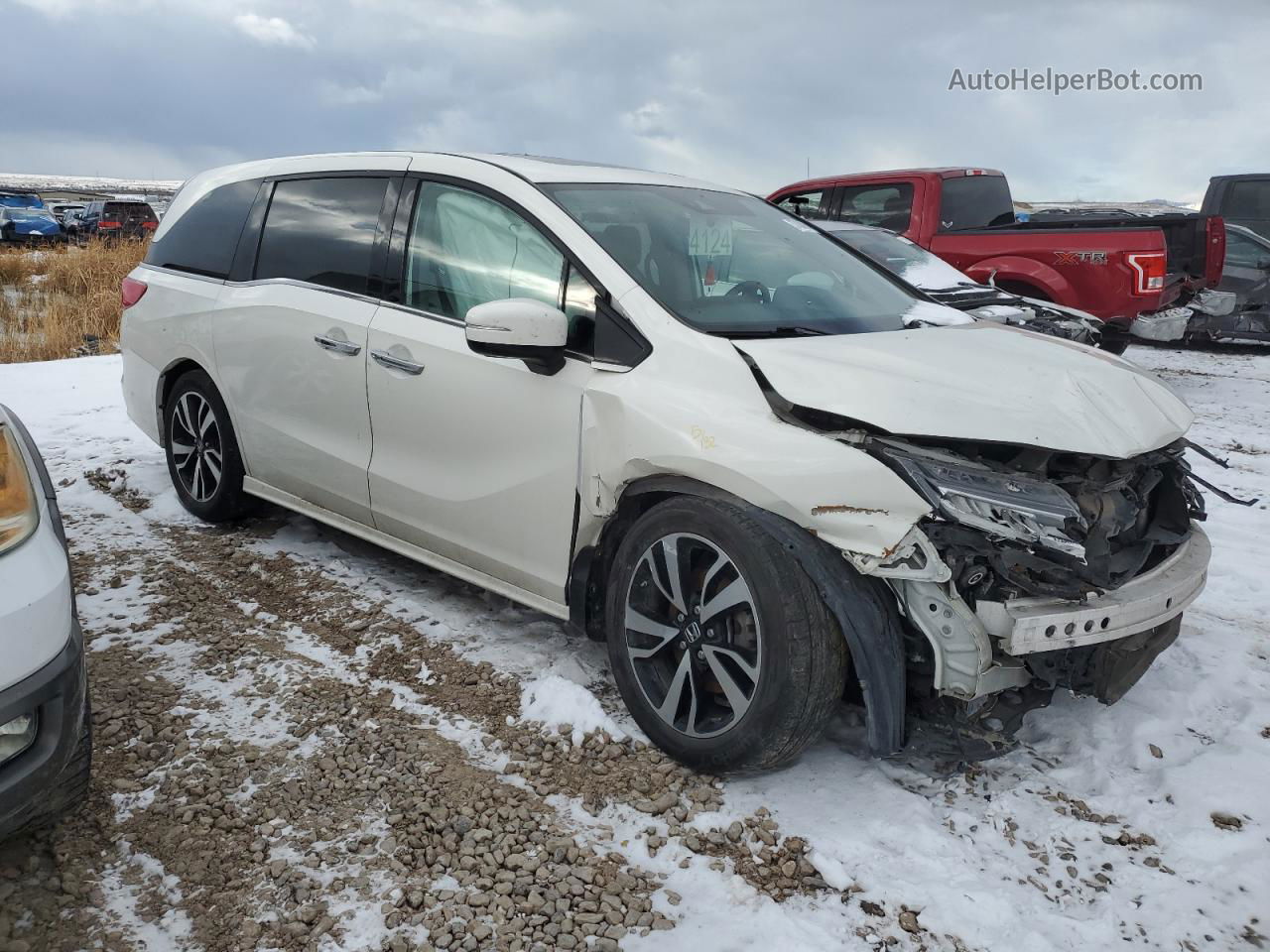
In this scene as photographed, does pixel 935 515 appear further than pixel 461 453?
No

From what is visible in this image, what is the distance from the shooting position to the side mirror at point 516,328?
2881mm

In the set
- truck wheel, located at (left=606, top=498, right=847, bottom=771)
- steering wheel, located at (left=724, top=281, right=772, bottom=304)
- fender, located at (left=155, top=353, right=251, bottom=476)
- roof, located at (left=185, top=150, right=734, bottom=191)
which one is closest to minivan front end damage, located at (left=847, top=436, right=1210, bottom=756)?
truck wheel, located at (left=606, top=498, right=847, bottom=771)

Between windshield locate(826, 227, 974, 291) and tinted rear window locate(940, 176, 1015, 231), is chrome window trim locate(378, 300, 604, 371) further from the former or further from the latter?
tinted rear window locate(940, 176, 1015, 231)

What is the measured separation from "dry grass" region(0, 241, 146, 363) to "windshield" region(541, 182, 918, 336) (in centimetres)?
985

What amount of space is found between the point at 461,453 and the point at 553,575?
56 cm

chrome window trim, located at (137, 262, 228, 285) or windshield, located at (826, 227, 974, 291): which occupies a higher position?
windshield, located at (826, 227, 974, 291)

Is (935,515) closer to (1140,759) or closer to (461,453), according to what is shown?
(1140,759)

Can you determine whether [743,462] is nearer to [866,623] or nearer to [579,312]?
[866,623]

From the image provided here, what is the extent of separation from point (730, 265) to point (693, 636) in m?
1.35

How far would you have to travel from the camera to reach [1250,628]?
3926mm

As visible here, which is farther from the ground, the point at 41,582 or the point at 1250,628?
the point at 41,582

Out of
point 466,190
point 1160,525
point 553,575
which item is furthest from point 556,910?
point 466,190

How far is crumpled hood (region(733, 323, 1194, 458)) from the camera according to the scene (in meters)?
Answer: 2.56

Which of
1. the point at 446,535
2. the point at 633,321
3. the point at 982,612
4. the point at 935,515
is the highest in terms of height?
the point at 633,321
